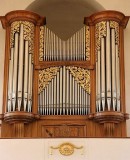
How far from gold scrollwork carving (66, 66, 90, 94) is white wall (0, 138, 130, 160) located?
1.56m

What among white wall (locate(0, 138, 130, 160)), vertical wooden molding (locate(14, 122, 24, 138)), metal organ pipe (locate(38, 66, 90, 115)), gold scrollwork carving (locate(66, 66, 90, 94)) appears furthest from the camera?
gold scrollwork carving (locate(66, 66, 90, 94))

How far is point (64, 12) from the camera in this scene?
1347 cm

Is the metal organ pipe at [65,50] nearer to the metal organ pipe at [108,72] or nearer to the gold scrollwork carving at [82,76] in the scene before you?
the gold scrollwork carving at [82,76]

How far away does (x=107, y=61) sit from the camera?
1129 cm

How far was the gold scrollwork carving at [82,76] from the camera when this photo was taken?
37.1 ft

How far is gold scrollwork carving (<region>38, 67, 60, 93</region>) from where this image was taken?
11.4 m

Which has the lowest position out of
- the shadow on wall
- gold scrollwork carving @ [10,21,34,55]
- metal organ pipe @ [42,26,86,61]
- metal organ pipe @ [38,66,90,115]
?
metal organ pipe @ [38,66,90,115]

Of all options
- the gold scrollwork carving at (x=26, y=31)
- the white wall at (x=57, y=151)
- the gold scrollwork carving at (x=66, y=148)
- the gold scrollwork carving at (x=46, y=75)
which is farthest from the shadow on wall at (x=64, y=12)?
the gold scrollwork carving at (x=66, y=148)

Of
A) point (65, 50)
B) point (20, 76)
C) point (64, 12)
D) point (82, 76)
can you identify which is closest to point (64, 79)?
point (82, 76)

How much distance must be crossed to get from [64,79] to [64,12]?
2.86 m

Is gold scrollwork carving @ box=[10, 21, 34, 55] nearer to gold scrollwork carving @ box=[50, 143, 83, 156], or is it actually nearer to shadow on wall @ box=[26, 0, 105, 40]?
shadow on wall @ box=[26, 0, 105, 40]

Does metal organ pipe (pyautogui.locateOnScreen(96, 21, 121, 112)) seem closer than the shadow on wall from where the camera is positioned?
Yes

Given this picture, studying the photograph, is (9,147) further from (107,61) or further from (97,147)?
(107,61)

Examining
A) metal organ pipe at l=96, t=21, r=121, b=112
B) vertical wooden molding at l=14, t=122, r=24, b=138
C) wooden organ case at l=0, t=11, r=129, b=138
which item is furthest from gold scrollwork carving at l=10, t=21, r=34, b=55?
vertical wooden molding at l=14, t=122, r=24, b=138
